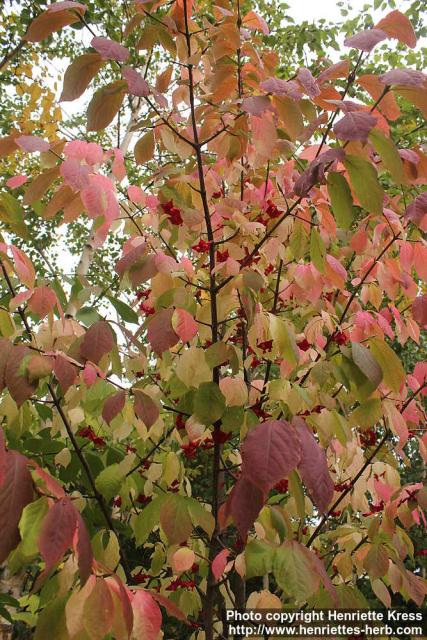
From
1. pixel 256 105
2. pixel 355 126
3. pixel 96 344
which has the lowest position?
pixel 96 344

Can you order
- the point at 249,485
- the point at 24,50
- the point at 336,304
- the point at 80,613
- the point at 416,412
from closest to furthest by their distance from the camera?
the point at 80,613 → the point at 249,485 → the point at 416,412 → the point at 336,304 → the point at 24,50

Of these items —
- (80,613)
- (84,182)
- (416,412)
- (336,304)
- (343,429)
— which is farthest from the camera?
(336,304)

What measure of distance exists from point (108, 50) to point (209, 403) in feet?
2.07

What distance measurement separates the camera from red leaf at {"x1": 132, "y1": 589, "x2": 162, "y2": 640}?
2.42 feet

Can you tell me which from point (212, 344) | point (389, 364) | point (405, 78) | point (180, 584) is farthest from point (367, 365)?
point (180, 584)

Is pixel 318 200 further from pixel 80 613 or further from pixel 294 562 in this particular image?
pixel 80 613

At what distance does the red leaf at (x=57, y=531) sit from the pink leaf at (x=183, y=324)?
43 centimetres

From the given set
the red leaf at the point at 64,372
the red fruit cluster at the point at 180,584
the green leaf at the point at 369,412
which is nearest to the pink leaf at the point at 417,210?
the green leaf at the point at 369,412

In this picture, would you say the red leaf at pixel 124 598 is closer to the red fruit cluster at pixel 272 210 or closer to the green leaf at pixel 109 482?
the green leaf at pixel 109 482

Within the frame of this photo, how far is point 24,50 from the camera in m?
4.02

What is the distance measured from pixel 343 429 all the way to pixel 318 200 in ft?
1.91

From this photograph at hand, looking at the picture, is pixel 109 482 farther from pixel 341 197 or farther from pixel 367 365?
pixel 341 197

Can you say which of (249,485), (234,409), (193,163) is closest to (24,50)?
(193,163)

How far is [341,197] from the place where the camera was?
86 cm
